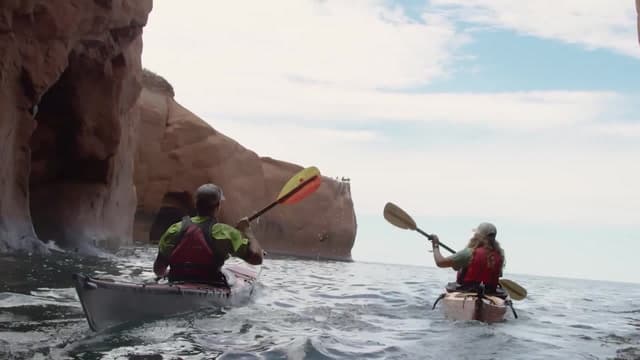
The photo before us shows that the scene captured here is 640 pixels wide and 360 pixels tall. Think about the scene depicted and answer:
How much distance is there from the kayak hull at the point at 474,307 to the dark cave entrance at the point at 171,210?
22.3m

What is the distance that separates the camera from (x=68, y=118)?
17094 millimetres

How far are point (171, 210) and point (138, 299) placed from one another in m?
24.5

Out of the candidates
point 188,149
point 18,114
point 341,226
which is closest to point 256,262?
point 18,114

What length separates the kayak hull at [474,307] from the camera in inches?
328

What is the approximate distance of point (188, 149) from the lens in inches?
1179

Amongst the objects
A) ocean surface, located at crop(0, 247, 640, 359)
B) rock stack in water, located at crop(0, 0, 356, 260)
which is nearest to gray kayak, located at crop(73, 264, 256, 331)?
ocean surface, located at crop(0, 247, 640, 359)

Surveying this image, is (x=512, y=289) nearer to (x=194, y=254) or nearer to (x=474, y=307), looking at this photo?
(x=474, y=307)

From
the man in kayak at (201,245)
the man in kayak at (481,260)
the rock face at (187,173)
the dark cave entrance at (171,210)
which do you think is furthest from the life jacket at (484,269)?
the dark cave entrance at (171,210)

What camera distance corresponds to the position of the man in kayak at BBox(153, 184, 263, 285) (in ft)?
23.1

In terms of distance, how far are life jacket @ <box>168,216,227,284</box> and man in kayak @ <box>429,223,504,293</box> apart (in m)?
3.03

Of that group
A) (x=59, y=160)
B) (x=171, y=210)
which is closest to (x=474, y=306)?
(x=59, y=160)

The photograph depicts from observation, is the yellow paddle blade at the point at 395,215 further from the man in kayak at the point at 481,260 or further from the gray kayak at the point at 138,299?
the gray kayak at the point at 138,299

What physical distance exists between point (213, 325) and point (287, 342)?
0.94m

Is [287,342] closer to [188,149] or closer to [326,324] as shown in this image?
[326,324]
